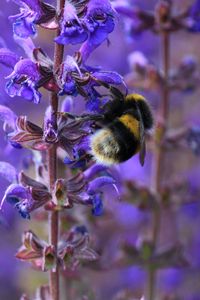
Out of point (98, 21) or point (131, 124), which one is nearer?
point (98, 21)

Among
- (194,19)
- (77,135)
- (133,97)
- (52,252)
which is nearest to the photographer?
(77,135)

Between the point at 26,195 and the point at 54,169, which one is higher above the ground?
the point at 54,169

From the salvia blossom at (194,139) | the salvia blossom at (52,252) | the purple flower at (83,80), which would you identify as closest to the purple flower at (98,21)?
the purple flower at (83,80)

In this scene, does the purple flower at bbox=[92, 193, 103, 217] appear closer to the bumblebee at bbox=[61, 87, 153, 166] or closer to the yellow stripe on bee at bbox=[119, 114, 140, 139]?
the bumblebee at bbox=[61, 87, 153, 166]

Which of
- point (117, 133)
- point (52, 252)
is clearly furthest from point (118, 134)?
point (52, 252)

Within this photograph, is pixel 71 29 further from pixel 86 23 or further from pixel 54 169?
pixel 54 169

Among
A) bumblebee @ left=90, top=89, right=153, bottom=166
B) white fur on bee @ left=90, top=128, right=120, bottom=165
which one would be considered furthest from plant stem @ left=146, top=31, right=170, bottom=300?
white fur on bee @ left=90, top=128, right=120, bottom=165
